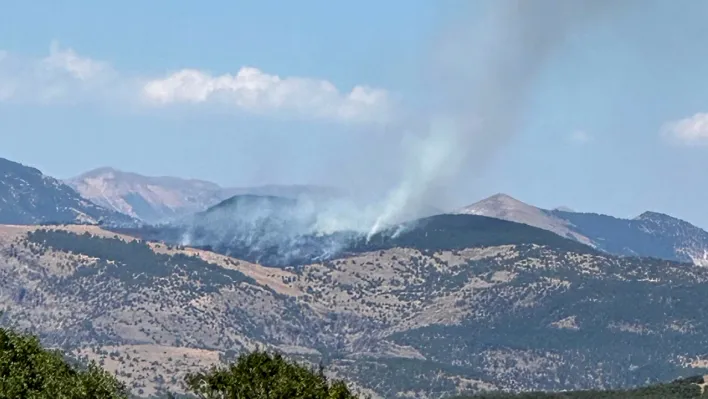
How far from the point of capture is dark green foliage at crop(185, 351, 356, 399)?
125500 millimetres

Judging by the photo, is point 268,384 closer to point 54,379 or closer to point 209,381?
point 209,381

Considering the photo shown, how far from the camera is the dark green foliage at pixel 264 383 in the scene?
125500 mm

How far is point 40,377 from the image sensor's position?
404ft

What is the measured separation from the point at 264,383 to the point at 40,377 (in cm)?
1978

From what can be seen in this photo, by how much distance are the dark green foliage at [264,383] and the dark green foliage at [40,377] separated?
809 cm

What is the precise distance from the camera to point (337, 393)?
123062mm

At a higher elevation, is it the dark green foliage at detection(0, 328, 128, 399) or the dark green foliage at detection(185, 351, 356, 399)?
the dark green foliage at detection(185, 351, 356, 399)

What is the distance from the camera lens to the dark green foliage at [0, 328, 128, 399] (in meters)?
115

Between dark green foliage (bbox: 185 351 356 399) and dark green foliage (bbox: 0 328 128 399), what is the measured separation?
8.09 m

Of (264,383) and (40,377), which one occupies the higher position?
(264,383)

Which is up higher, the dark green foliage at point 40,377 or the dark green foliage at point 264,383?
the dark green foliage at point 264,383

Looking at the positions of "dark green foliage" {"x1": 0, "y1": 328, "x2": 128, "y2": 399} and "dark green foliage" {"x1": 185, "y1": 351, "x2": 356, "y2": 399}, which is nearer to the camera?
"dark green foliage" {"x1": 0, "y1": 328, "x2": 128, "y2": 399}

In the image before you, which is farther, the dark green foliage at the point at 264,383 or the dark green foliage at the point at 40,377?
the dark green foliage at the point at 264,383

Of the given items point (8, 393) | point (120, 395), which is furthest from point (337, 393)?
point (8, 393)
